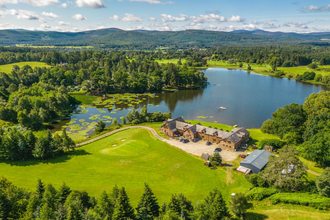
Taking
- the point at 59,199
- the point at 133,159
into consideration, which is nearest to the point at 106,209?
the point at 59,199

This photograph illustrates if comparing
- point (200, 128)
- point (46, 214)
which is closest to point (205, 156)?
point (200, 128)

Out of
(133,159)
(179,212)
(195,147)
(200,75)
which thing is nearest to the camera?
(179,212)

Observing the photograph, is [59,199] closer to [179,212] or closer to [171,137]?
[179,212]

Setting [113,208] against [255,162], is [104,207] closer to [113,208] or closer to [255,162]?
[113,208]

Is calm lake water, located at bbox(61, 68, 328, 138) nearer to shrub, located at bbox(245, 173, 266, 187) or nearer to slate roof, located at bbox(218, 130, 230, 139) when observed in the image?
slate roof, located at bbox(218, 130, 230, 139)

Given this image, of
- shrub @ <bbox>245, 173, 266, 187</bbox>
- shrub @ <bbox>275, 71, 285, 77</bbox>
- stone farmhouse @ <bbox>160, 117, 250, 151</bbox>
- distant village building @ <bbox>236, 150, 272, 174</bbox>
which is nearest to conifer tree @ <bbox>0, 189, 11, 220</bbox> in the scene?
shrub @ <bbox>245, 173, 266, 187</bbox>

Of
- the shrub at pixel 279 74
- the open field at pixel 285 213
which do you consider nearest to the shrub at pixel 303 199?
the open field at pixel 285 213

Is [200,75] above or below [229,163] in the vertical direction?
above
